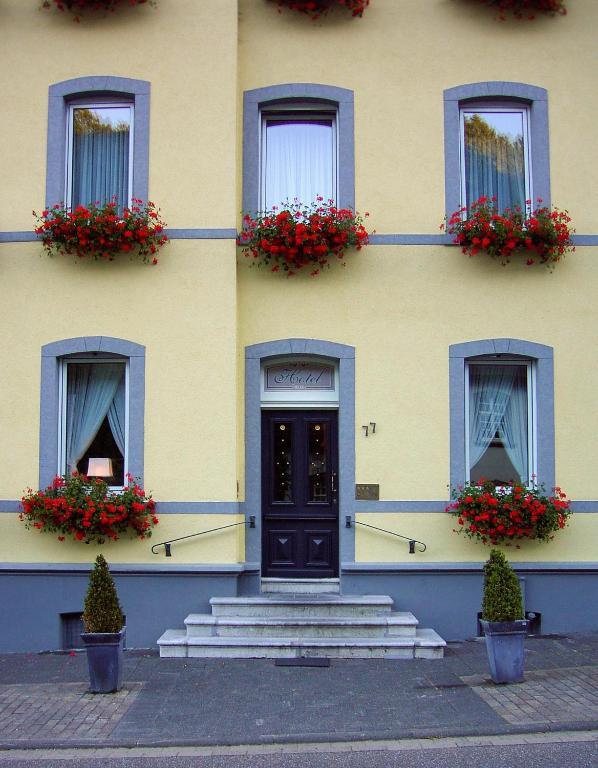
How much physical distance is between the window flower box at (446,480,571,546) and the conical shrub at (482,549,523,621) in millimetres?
1703

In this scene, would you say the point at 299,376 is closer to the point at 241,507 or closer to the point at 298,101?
the point at 241,507

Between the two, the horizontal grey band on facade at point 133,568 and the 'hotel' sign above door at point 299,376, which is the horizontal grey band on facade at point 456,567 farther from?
the 'hotel' sign above door at point 299,376

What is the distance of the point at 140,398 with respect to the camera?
10258 mm

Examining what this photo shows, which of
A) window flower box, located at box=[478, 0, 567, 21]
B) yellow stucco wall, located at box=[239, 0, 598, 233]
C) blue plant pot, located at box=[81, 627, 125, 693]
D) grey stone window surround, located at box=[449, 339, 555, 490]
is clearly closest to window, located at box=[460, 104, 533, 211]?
yellow stucco wall, located at box=[239, 0, 598, 233]

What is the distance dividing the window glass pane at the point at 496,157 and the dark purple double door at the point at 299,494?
345 cm

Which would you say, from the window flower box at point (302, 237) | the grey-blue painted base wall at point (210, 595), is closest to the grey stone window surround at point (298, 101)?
the window flower box at point (302, 237)

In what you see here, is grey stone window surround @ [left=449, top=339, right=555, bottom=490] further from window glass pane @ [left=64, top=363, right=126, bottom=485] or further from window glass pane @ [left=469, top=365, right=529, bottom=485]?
window glass pane @ [left=64, top=363, right=126, bottom=485]

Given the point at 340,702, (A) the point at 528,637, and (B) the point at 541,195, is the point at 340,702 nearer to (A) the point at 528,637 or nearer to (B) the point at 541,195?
(A) the point at 528,637

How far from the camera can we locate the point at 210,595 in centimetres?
1003

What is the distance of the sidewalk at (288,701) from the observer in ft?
23.0

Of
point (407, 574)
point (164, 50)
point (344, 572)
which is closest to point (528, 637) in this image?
point (407, 574)

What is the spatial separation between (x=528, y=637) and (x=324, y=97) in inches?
275

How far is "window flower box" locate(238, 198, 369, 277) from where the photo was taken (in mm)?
10203

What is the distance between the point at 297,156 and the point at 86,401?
4.09m
